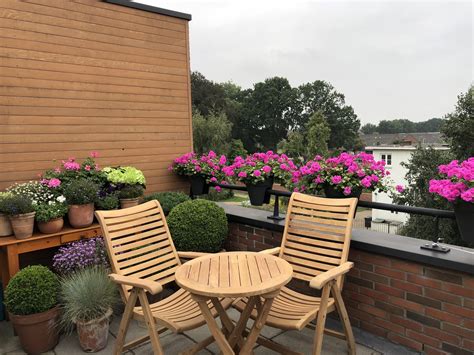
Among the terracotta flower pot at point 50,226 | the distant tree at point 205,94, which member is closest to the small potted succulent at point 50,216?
the terracotta flower pot at point 50,226

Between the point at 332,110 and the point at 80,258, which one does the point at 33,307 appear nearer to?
the point at 80,258

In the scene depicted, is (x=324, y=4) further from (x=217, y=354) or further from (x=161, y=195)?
(x=217, y=354)

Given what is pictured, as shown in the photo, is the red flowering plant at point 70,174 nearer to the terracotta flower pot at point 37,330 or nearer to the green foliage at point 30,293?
the green foliage at point 30,293

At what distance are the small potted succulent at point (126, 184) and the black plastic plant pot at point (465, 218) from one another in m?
2.86

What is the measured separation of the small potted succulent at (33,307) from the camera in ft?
7.47

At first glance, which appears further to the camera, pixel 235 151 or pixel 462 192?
pixel 235 151

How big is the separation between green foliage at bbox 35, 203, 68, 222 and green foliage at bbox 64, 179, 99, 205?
0.11 m

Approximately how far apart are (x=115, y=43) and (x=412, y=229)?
39.9 feet

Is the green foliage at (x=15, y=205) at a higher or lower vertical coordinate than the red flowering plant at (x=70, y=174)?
lower

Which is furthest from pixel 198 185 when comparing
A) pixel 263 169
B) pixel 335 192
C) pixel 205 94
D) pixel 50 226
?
pixel 205 94

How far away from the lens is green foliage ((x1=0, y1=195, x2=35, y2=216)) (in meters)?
2.68

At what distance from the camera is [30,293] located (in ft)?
7.47

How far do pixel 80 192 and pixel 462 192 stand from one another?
287cm

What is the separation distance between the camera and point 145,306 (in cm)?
188
